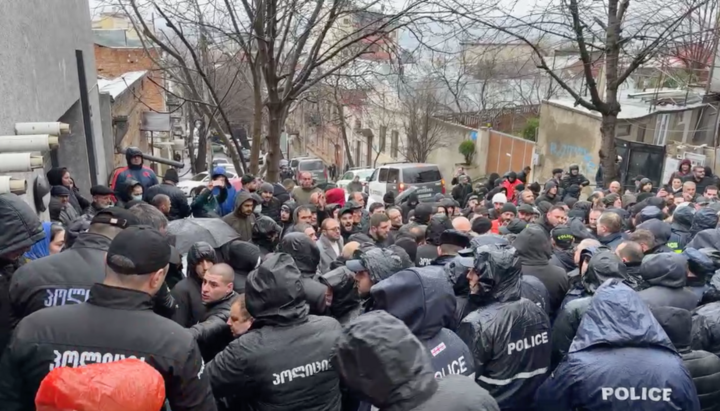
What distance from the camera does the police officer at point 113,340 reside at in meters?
2.43

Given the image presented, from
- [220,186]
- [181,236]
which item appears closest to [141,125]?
[220,186]

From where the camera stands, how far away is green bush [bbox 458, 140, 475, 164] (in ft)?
95.9

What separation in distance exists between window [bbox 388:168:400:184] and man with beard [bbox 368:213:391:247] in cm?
1228

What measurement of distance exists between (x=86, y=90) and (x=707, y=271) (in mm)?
10025

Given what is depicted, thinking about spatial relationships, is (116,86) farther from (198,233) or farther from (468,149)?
(468,149)

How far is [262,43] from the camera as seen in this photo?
31.1ft

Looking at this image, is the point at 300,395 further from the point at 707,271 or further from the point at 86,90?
the point at 86,90

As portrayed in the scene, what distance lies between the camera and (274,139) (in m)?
10.2

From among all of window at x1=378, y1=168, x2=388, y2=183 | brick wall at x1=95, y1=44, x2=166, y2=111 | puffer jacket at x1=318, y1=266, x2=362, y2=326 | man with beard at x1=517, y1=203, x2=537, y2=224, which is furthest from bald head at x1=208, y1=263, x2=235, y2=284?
brick wall at x1=95, y1=44, x2=166, y2=111

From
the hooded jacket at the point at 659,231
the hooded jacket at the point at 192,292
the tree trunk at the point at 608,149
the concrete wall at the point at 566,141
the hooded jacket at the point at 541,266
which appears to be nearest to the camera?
the hooded jacket at the point at 192,292

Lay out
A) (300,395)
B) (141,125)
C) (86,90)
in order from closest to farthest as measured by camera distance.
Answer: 1. (300,395)
2. (86,90)
3. (141,125)

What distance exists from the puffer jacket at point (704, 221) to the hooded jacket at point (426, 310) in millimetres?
5156

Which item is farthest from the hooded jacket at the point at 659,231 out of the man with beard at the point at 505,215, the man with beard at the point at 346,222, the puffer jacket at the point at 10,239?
the puffer jacket at the point at 10,239

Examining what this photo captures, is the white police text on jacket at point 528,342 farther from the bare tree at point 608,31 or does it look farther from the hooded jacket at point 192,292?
the bare tree at point 608,31
